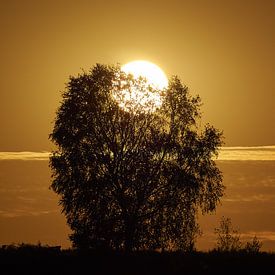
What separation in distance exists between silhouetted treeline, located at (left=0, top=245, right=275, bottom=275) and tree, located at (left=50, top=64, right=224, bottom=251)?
1179cm

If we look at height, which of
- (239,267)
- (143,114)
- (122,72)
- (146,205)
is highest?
(122,72)

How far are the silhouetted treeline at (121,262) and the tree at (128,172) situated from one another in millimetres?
11792

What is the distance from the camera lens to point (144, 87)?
47469 millimetres

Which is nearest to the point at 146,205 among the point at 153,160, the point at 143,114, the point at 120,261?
the point at 153,160

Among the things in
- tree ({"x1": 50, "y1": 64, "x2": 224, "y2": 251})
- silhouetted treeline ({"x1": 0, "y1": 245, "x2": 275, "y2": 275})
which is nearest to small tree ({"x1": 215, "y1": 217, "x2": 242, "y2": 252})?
tree ({"x1": 50, "y1": 64, "x2": 224, "y2": 251})

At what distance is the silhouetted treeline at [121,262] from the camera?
2802 cm

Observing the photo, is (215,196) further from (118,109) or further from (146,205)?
(118,109)

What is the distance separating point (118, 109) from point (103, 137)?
2714mm

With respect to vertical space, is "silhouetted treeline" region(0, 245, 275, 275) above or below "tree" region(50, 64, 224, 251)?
below

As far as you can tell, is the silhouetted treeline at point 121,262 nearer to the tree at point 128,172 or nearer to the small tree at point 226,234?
the tree at point 128,172

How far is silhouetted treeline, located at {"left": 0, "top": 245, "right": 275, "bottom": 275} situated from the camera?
2802cm

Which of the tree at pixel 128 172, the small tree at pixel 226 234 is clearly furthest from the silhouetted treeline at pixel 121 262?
the small tree at pixel 226 234

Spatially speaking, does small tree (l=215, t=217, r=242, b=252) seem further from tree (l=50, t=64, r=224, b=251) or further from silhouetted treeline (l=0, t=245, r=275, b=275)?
silhouetted treeline (l=0, t=245, r=275, b=275)

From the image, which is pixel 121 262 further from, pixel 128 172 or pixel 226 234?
pixel 226 234
